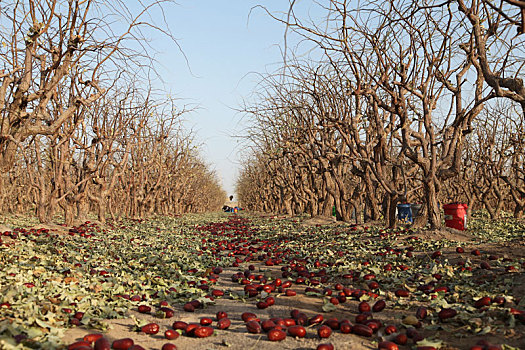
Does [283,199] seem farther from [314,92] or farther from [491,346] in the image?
[491,346]

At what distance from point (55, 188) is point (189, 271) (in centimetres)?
796

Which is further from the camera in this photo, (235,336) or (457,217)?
(457,217)

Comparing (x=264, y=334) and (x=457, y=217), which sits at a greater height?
(x=457, y=217)

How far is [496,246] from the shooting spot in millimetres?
6508

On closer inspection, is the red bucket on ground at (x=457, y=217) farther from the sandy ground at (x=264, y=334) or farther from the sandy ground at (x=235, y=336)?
the sandy ground at (x=235, y=336)

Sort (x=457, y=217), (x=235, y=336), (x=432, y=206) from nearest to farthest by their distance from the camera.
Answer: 1. (x=235, y=336)
2. (x=432, y=206)
3. (x=457, y=217)

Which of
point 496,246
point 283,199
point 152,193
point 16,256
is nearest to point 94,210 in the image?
point 152,193

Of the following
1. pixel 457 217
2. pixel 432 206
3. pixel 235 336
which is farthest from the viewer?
pixel 457 217

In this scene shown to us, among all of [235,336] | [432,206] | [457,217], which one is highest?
[432,206]

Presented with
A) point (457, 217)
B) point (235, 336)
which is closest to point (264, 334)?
point (235, 336)

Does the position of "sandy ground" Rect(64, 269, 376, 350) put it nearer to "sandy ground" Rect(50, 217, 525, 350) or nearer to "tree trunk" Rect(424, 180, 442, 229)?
"sandy ground" Rect(50, 217, 525, 350)

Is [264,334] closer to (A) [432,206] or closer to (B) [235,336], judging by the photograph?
(B) [235,336]

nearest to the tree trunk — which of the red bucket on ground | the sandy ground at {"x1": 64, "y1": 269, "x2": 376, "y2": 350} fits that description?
the red bucket on ground

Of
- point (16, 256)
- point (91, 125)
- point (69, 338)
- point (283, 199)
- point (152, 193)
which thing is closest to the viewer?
point (69, 338)
